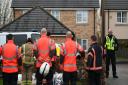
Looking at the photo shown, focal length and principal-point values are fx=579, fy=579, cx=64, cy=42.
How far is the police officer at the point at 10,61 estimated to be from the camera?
17516 mm

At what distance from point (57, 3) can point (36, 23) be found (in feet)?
63.0

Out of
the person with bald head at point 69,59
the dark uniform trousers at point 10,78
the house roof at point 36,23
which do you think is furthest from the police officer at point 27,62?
the house roof at point 36,23

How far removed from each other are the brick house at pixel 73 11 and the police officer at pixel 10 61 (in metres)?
36.4

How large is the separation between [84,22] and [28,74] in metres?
36.7

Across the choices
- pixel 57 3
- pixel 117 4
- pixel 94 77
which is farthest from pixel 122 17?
pixel 94 77

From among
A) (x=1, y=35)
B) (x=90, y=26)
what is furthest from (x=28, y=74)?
(x=90, y=26)

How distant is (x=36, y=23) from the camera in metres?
36.2

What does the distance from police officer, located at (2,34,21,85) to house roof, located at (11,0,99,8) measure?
1454 inches

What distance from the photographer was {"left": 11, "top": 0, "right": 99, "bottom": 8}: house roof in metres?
54.5

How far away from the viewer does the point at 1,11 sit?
203ft

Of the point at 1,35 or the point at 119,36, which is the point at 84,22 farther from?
the point at 1,35

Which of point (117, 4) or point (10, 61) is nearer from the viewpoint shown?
point (10, 61)

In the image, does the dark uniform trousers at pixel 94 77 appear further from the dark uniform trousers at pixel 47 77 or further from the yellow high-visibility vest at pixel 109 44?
the yellow high-visibility vest at pixel 109 44

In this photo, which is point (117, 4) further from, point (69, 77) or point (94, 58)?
point (69, 77)
